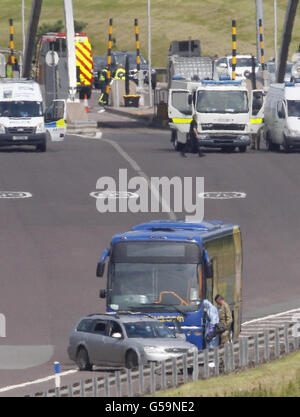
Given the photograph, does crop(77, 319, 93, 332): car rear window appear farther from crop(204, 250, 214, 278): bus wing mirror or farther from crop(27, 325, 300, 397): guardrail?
crop(204, 250, 214, 278): bus wing mirror

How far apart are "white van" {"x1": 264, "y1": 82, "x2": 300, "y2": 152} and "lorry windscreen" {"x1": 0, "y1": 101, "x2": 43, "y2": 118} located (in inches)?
373

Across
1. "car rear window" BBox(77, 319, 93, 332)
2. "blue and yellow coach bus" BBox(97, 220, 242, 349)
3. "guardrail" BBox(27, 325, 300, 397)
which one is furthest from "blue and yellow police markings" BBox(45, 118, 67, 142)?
"car rear window" BBox(77, 319, 93, 332)

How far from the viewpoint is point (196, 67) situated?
7825 cm

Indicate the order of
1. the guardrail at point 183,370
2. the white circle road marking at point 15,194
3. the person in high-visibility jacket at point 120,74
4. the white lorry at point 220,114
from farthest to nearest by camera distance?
the person in high-visibility jacket at point 120,74 → the white lorry at point 220,114 → the white circle road marking at point 15,194 → the guardrail at point 183,370

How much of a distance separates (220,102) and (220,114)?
1.86ft

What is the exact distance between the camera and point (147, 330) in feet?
82.6

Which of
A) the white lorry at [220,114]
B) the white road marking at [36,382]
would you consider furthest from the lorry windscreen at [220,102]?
the white road marking at [36,382]

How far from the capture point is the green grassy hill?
133 m

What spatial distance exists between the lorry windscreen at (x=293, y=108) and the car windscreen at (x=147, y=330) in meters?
33.2

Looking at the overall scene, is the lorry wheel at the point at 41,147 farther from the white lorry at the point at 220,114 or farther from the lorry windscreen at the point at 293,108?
the lorry windscreen at the point at 293,108

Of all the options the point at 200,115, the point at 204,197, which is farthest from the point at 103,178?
the point at 200,115

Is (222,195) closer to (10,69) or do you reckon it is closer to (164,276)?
(164,276)

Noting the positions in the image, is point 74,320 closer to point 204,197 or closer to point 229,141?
point 204,197

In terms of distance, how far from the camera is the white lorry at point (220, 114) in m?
57.8
